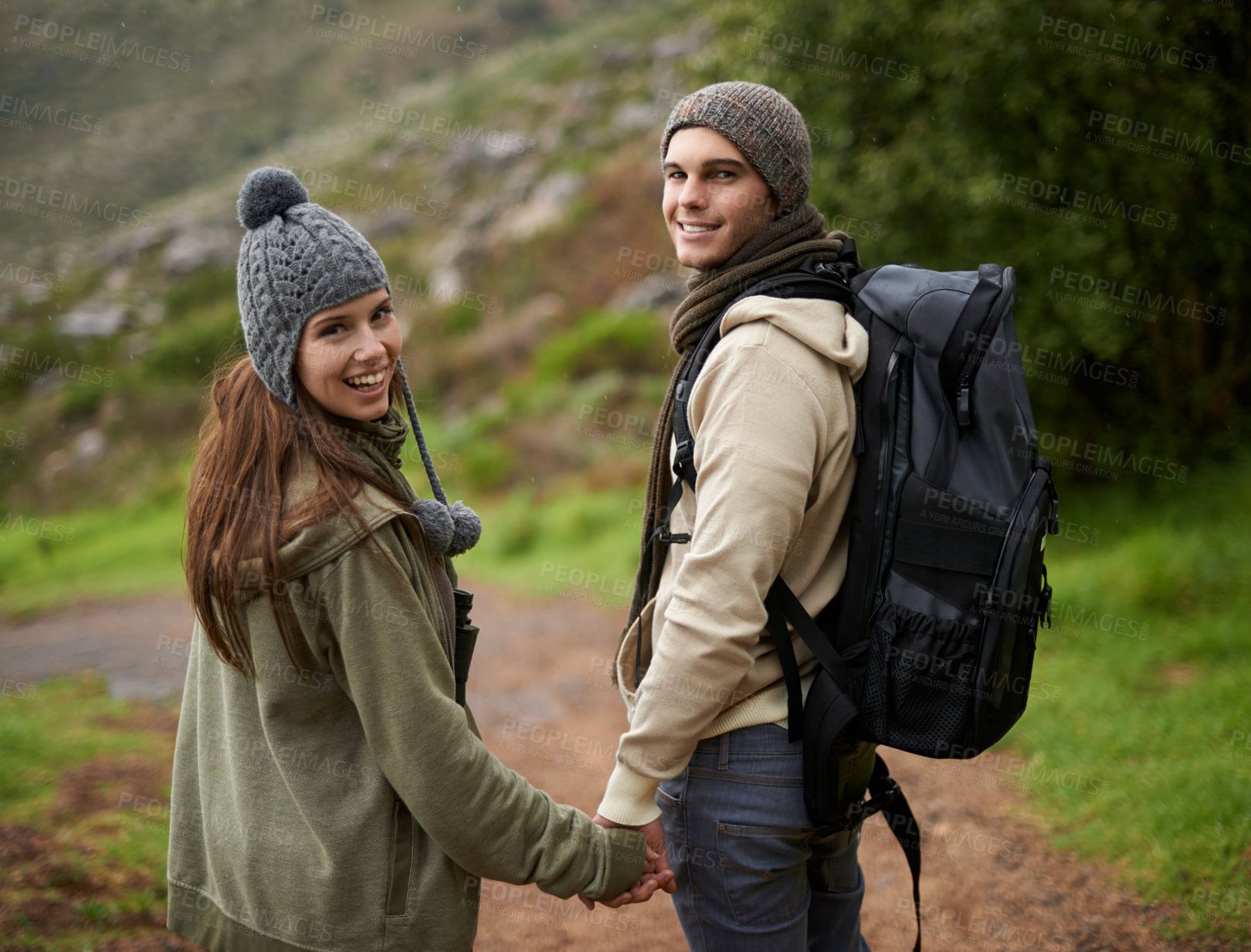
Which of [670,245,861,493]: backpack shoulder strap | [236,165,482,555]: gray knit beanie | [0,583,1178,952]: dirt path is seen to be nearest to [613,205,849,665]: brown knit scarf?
[670,245,861,493]: backpack shoulder strap

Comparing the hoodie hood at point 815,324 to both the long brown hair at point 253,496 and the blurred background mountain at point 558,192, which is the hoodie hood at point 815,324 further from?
the blurred background mountain at point 558,192

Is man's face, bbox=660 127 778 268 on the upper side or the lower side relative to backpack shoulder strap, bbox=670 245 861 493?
upper

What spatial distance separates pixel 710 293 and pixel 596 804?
3.49 meters

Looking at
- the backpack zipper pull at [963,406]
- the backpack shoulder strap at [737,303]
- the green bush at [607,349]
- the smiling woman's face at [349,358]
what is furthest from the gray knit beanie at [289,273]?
the green bush at [607,349]

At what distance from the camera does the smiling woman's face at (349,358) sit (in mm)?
1826

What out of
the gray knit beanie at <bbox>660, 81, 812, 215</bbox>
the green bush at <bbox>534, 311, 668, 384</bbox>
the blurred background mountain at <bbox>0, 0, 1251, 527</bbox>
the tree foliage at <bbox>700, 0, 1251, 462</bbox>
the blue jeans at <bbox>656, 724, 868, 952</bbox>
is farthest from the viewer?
the green bush at <bbox>534, 311, 668, 384</bbox>

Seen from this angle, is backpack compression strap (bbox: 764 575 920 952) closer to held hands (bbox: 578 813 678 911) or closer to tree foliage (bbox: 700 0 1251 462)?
held hands (bbox: 578 813 678 911)

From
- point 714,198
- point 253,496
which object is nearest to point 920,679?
point 714,198

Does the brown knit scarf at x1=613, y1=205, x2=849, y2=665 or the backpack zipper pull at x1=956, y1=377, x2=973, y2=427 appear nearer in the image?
the backpack zipper pull at x1=956, y1=377, x2=973, y2=427

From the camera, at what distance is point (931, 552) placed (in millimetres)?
1848

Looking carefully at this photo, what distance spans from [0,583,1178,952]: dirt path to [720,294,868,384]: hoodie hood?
273cm

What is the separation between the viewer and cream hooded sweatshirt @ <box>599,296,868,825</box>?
180 centimetres

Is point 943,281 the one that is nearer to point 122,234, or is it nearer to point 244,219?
point 244,219

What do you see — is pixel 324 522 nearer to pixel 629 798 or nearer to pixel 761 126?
pixel 629 798
